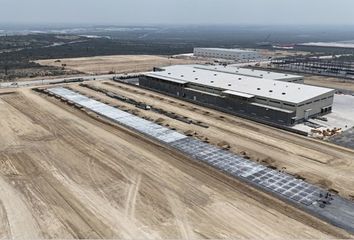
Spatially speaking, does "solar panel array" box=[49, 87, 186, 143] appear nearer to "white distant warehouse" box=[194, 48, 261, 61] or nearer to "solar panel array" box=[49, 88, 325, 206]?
"solar panel array" box=[49, 88, 325, 206]

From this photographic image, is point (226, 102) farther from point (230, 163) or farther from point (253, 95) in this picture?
point (230, 163)

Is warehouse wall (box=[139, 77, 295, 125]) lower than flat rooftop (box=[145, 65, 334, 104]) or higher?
lower

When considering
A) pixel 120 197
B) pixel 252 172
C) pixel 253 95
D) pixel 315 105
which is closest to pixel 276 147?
pixel 252 172

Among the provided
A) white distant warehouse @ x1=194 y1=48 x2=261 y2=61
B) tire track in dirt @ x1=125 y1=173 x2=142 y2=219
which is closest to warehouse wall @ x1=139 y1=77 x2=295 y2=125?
tire track in dirt @ x1=125 y1=173 x2=142 y2=219

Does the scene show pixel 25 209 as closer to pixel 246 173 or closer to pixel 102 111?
pixel 246 173

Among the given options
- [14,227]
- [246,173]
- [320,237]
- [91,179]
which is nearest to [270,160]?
[246,173]
